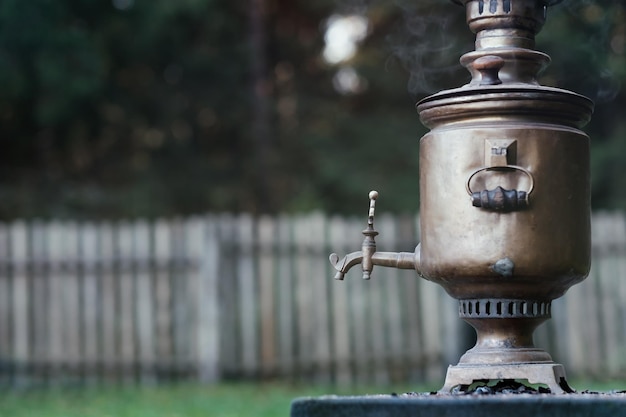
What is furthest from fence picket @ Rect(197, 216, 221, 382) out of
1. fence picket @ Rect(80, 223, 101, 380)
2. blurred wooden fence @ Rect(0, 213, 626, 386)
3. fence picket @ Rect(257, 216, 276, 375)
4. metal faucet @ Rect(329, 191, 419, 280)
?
metal faucet @ Rect(329, 191, 419, 280)

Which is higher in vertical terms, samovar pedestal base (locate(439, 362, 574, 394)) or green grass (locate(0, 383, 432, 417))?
samovar pedestal base (locate(439, 362, 574, 394))

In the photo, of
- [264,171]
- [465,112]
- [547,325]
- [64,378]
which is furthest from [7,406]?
→ [264,171]

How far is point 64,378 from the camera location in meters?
8.09

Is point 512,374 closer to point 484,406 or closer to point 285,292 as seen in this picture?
point 484,406

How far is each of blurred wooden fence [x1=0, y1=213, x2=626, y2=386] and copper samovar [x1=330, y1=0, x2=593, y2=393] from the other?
16.9ft

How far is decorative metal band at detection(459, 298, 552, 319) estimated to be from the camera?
103 inches

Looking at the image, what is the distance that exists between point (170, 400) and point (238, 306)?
1.41 meters

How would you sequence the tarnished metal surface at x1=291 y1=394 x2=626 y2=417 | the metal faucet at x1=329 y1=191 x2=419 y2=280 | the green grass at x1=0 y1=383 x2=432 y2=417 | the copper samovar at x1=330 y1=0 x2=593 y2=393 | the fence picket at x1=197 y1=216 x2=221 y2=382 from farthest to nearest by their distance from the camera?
the fence picket at x1=197 y1=216 x2=221 y2=382, the green grass at x1=0 y1=383 x2=432 y2=417, the metal faucet at x1=329 y1=191 x2=419 y2=280, the copper samovar at x1=330 y1=0 x2=593 y2=393, the tarnished metal surface at x1=291 y1=394 x2=626 y2=417

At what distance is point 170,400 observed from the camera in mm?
6773

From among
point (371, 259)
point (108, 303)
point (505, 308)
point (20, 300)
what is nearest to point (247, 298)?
point (108, 303)

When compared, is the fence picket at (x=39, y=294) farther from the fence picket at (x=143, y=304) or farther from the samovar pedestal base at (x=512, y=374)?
the samovar pedestal base at (x=512, y=374)

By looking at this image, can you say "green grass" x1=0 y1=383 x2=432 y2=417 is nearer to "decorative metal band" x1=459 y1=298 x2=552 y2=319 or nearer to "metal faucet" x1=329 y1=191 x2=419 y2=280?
"metal faucet" x1=329 y1=191 x2=419 y2=280

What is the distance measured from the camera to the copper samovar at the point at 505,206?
252 cm

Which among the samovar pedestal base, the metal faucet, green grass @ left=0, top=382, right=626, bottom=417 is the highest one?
the metal faucet
